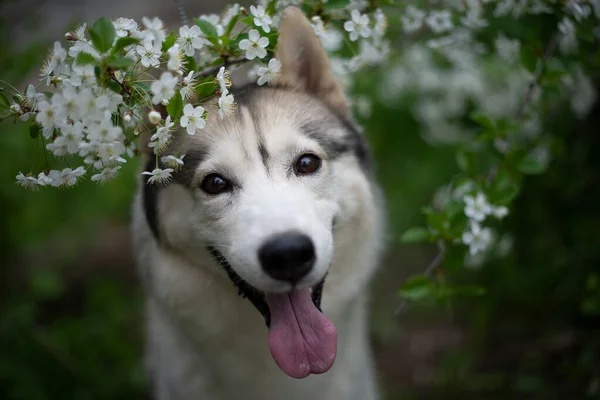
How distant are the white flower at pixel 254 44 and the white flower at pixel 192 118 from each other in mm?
300

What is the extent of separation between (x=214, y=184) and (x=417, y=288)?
89 centimetres

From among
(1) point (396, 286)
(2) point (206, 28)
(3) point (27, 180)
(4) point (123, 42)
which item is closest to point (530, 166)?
(2) point (206, 28)

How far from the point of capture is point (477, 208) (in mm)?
1974

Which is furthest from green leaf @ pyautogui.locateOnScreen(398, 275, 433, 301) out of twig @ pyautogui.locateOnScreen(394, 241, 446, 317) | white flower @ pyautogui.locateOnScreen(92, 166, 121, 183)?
white flower @ pyautogui.locateOnScreen(92, 166, 121, 183)

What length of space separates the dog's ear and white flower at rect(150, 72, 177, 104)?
0.61m

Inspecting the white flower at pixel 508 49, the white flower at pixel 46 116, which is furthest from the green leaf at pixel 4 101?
the white flower at pixel 508 49

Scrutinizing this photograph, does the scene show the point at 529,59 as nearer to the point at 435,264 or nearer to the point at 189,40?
the point at 435,264

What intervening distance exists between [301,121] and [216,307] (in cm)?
86

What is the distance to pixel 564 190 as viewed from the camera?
278cm

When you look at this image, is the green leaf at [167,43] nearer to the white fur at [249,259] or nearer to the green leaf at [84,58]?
the green leaf at [84,58]

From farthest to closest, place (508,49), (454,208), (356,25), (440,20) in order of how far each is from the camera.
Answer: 1. (508,49)
2. (440,20)
3. (454,208)
4. (356,25)

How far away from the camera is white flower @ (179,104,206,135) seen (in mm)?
1482

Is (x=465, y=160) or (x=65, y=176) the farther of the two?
(x=465, y=160)

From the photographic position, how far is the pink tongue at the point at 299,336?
185 centimetres
